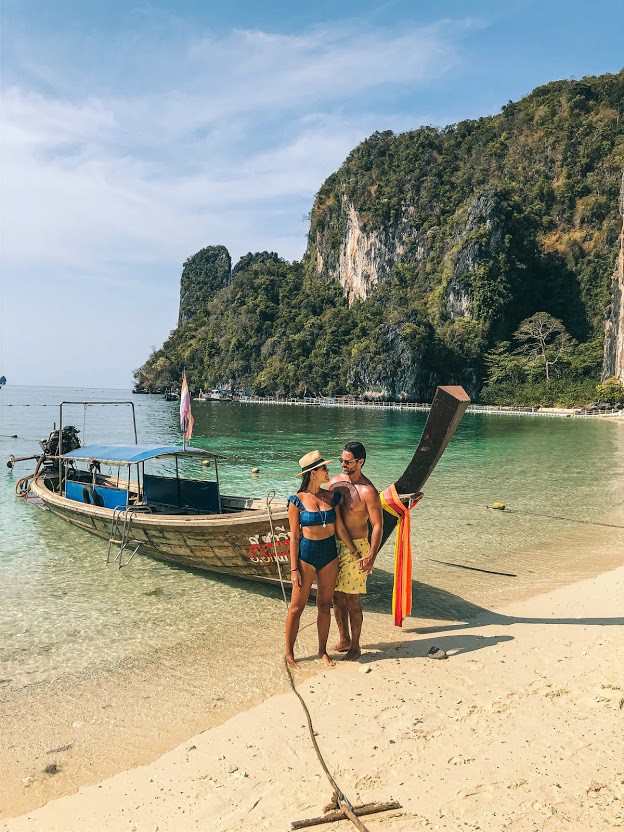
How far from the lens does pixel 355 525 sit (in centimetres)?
536

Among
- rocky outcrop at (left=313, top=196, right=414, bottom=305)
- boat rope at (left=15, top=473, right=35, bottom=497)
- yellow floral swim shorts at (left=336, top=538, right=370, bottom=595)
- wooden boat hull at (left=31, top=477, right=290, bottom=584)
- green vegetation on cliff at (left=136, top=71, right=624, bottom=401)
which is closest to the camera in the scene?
yellow floral swim shorts at (left=336, top=538, right=370, bottom=595)

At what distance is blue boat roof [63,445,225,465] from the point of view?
32.1 feet

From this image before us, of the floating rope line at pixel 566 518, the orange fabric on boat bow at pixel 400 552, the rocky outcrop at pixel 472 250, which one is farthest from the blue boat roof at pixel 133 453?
the rocky outcrop at pixel 472 250

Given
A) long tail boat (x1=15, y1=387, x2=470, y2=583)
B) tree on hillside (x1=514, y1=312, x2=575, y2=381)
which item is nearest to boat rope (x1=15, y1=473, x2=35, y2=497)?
long tail boat (x1=15, y1=387, x2=470, y2=583)

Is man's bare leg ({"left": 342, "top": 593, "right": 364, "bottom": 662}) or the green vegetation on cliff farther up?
the green vegetation on cliff

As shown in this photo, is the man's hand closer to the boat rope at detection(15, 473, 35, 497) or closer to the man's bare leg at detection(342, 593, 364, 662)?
the man's bare leg at detection(342, 593, 364, 662)

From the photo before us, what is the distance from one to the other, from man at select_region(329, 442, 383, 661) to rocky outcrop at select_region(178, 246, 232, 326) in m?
180

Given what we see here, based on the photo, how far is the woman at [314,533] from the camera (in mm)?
5109

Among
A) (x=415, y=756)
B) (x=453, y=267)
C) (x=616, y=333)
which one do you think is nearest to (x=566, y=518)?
(x=415, y=756)

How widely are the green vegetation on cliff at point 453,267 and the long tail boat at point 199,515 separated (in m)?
63.8

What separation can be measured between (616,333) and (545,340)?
18926 millimetres

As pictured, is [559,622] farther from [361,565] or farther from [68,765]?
[68,765]

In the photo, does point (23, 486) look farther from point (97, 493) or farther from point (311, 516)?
point (311, 516)

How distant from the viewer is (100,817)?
11.9ft
